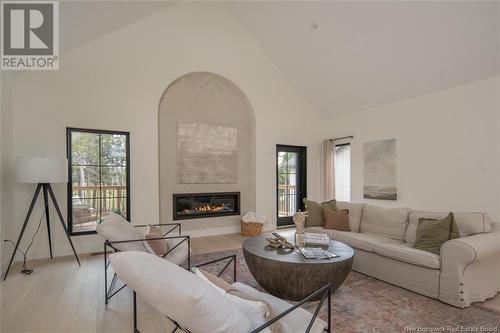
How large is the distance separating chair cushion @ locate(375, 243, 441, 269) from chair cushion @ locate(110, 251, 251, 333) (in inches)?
91.4

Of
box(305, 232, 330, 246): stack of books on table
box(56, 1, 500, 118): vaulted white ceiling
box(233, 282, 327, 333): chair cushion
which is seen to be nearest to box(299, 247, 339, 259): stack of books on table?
box(305, 232, 330, 246): stack of books on table

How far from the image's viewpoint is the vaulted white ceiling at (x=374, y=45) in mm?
3574

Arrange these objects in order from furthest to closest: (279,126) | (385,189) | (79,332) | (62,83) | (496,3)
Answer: (279,126) → (385,189) → (62,83) → (496,3) → (79,332)

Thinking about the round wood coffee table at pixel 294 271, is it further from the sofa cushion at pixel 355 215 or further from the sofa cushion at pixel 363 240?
the sofa cushion at pixel 355 215

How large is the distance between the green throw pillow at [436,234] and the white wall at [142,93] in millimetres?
3448

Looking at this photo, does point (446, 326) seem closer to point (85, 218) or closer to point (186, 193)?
point (186, 193)

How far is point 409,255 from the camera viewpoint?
9.38 ft

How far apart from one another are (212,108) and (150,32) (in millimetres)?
1762

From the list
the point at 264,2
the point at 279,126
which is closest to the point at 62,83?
the point at 264,2

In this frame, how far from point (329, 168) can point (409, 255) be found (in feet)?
12.1

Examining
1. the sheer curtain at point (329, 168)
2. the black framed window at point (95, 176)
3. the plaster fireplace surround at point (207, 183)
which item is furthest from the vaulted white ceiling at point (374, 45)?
the black framed window at point (95, 176)

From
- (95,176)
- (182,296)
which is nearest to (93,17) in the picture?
(95,176)

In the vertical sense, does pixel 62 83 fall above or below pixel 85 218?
above

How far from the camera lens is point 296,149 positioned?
264 inches
